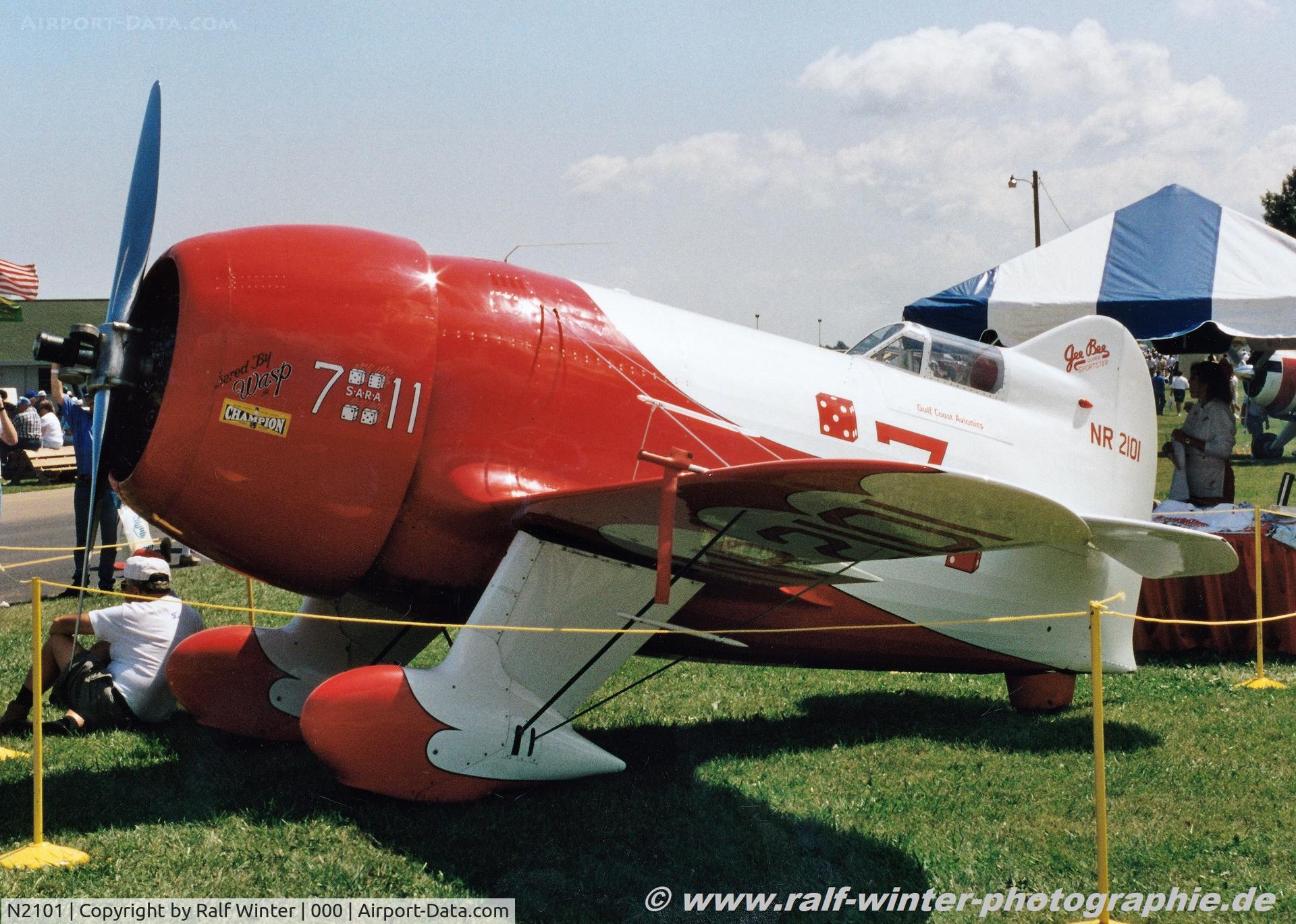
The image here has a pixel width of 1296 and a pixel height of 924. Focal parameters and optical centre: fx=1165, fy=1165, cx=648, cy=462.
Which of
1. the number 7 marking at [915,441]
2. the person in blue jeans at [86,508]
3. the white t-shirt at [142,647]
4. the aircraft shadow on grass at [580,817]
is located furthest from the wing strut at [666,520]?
the person in blue jeans at [86,508]

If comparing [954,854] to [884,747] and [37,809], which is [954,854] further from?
[37,809]

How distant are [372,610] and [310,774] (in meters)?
0.99

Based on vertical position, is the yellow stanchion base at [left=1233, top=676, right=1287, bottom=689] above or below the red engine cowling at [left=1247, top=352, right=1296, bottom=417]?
below

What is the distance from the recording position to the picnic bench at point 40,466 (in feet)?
71.7

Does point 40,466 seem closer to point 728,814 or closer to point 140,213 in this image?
point 140,213

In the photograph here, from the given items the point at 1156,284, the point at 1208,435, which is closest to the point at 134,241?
the point at 1208,435

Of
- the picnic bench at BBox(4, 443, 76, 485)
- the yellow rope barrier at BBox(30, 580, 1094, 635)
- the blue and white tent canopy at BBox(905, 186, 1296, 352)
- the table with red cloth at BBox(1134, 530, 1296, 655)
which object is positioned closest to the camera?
the yellow rope barrier at BBox(30, 580, 1094, 635)

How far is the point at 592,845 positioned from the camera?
4.54 meters

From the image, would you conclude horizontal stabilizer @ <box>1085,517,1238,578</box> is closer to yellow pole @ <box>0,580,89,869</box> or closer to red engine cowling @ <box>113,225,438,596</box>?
red engine cowling @ <box>113,225,438,596</box>

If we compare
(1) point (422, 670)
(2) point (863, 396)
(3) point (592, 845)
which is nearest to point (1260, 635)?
(2) point (863, 396)

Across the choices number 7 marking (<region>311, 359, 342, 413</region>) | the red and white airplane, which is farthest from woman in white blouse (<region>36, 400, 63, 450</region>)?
number 7 marking (<region>311, 359, 342, 413</region>)

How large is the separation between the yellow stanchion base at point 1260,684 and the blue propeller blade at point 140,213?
6.50m

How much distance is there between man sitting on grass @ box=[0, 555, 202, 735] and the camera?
6027mm

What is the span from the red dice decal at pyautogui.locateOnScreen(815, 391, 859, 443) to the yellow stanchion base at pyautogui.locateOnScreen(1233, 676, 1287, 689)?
11.0ft
